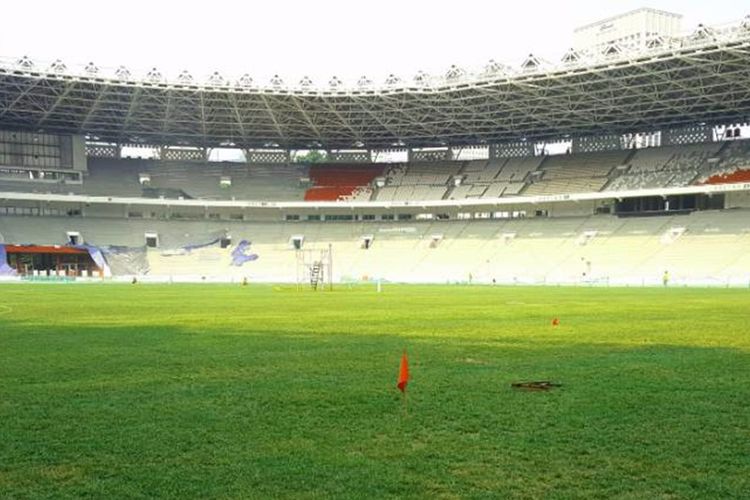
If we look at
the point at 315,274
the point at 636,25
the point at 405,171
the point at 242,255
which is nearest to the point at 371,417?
the point at 315,274

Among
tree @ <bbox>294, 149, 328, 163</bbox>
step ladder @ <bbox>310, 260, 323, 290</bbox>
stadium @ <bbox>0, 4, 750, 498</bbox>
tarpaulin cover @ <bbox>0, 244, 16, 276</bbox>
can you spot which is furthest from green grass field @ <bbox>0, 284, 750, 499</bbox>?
tree @ <bbox>294, 149, 328, 163</bbox>

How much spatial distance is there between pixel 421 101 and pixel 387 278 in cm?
1617

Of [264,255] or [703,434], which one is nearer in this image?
[703,434]

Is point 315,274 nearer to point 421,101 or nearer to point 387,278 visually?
point 387,278

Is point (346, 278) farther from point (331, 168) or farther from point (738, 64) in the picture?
point (738, 64)

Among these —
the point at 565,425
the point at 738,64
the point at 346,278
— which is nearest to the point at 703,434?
the point at 565,425

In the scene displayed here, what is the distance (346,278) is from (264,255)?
1120 centimetres

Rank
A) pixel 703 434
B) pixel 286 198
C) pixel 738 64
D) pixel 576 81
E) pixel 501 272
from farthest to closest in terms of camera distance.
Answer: pixel 286 198, pixel 501 272, pixel 576 81, pixel 738 64, pixel 703 434

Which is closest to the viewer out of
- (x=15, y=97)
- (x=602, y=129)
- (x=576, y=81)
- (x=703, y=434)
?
(x=703, y=434)

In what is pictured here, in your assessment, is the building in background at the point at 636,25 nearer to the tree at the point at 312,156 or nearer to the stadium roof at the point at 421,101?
the stadium roof at the point at 421,101

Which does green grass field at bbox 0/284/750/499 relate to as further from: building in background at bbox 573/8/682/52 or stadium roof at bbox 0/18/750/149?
building in background at bbox 573/8/682/52

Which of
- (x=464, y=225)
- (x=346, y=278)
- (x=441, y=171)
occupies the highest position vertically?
(x=441, y=171)

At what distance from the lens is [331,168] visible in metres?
80.4

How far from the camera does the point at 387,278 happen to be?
2591 inches
